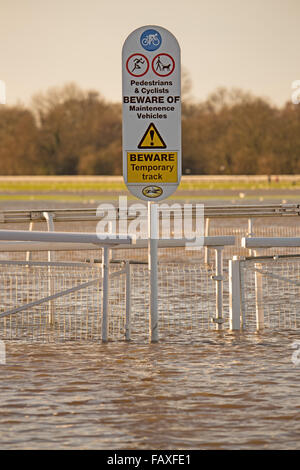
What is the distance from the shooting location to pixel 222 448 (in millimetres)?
6336

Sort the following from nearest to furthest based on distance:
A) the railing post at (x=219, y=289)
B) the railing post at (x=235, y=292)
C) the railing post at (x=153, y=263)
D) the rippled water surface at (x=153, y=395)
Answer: the rippled water surface at (x=153, y=395) < the railing post at (x=153, y=263) < the railing post at (x=235, y=292) < the railing post at (x=219, y=289)

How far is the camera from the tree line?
9875 cm

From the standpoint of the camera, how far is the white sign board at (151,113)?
9.95 meters

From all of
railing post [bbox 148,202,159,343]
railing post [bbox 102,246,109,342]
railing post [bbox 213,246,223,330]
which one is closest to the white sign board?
railing post [bbox 148,202,159,343]

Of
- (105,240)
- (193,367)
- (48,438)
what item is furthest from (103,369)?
(48,438)

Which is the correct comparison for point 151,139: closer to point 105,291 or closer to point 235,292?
point 105,291

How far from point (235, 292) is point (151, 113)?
2.23 meters

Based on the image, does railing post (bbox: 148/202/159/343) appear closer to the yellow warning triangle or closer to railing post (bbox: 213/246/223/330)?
the yellow warning triangle

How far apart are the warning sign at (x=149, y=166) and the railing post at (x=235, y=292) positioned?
4.24ft

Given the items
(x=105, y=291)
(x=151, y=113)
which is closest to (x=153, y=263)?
(x=105, y=291)

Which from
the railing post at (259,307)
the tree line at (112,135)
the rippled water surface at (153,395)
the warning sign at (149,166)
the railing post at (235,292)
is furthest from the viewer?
the tree line at (112,135)

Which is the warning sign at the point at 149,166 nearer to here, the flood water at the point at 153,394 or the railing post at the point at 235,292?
the railing post at the point at 235,292

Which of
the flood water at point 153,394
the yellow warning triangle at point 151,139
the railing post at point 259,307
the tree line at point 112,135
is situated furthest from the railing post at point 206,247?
the tree line at point 112,135

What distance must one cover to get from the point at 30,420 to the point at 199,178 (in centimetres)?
7916
